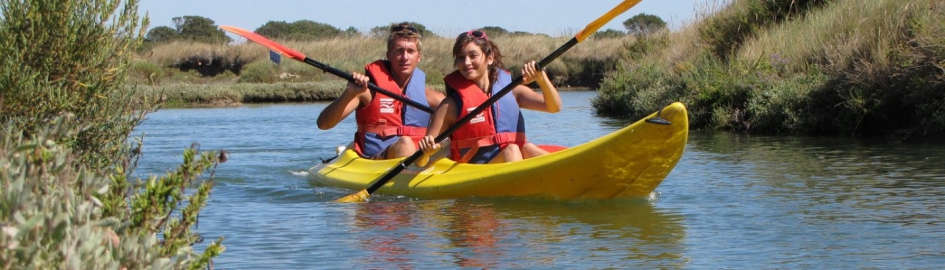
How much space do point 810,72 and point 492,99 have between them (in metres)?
6.50

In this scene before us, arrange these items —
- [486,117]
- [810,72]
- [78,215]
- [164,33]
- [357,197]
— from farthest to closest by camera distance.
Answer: [164,33], [810,72], [357,197], [486,117], [78,215]

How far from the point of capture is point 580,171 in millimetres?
7047

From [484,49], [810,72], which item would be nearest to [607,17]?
[484,49]

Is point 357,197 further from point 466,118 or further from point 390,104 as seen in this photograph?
point 390,104

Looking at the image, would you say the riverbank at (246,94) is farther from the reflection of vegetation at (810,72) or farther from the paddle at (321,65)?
the paddle at (321,65)

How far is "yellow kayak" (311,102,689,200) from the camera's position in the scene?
6598mm

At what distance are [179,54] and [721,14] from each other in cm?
1999

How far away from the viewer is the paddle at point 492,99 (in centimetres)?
732

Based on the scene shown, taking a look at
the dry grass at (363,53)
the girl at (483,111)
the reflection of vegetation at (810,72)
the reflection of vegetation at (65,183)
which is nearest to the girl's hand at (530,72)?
the girl at (483,111)

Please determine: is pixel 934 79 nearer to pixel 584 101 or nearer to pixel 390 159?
pixel 390 159

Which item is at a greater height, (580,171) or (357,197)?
(580,171)

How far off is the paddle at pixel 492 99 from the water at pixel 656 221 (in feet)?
0.45

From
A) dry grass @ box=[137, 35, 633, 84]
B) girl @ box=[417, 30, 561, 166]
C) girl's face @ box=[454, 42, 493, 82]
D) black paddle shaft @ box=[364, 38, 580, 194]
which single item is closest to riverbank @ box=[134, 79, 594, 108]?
dry grass @ box=[137, 35, 633, 84]

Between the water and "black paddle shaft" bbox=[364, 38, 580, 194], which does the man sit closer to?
the water
